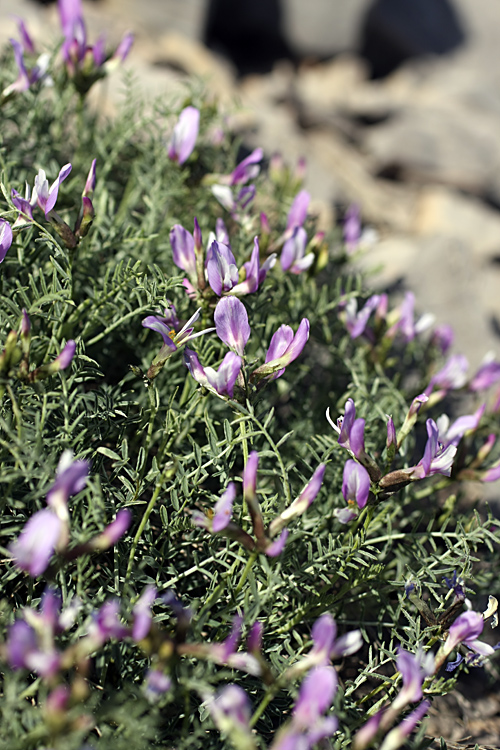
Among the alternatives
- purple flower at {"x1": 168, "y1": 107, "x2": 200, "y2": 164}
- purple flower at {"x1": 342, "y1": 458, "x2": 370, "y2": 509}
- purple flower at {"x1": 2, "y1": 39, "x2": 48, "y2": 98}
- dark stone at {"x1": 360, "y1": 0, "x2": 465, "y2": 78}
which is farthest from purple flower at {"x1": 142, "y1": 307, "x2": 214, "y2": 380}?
dark stone at {"x1": 360, "y1": 0, "x2": 465, "y2": 78}

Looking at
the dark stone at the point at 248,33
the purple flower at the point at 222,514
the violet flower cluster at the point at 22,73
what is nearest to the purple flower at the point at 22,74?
the violet flower cluster at the point at 22,73

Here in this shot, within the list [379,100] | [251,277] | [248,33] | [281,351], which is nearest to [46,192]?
[251,277]

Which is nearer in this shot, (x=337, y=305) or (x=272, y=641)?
(x=272, y=641)

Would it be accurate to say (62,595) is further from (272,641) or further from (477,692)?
(477,692)

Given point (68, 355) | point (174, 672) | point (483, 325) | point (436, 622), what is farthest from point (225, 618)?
point (483, 325)

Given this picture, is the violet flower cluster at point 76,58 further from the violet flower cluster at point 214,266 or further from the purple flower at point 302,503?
the purple flower at point 302,503

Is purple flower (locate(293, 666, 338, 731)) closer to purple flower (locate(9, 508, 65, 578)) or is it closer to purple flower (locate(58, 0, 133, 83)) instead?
purple flower (locate(9, 508, 65, 578))

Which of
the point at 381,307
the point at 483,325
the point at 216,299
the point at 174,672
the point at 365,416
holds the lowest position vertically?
the point at 483,325
